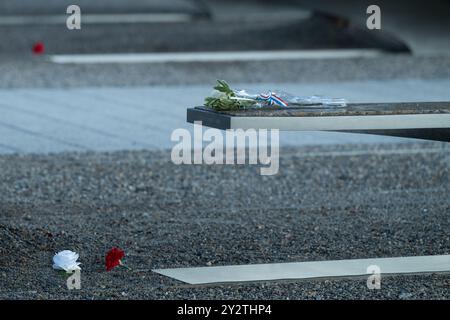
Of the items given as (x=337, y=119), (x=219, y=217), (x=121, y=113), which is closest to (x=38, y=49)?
(x=121, y=113)

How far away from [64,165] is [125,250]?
252 centimetres

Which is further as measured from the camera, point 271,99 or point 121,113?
A: point 121,113

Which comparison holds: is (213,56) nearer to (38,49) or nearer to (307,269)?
(38,49)

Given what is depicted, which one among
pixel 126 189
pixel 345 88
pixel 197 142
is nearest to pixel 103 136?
pixel 197 142

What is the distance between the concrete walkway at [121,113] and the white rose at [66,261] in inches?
137

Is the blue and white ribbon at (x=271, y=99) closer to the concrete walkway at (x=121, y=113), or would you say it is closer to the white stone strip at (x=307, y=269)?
the white stone strip at (x=307, y=269)

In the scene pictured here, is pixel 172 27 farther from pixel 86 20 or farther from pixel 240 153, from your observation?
→ pixel 240 153

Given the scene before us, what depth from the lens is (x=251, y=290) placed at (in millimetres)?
5141

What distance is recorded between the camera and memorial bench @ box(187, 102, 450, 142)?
202 inches

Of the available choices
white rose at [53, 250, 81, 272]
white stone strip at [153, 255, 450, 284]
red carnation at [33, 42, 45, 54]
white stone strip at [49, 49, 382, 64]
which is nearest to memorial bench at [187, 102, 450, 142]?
white stone strip at [153, 255, 450, 284]

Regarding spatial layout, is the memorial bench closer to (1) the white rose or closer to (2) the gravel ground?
(2) the gravel ground

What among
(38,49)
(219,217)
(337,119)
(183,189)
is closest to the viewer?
(337,119)

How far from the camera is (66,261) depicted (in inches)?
212

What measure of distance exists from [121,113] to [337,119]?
18.1 feet
